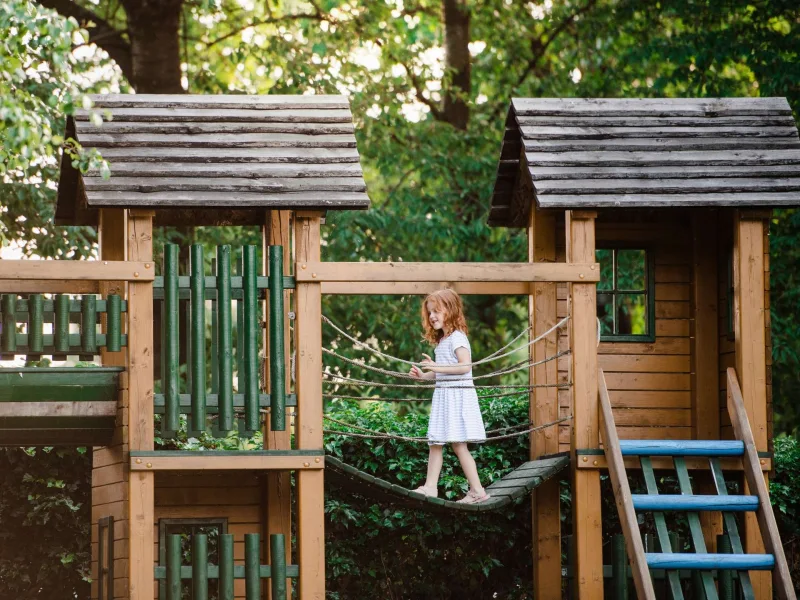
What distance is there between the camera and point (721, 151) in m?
9.26

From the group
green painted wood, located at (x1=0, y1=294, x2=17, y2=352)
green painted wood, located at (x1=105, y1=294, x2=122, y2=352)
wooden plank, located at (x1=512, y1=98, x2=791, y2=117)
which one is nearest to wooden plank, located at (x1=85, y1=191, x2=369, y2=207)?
green painted wood, located at (x1=105, y1=294, x2=122, y2=352)

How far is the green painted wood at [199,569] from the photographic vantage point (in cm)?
784

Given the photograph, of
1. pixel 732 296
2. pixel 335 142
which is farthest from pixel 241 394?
pixel 732 296

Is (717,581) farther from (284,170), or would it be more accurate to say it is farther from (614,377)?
(284,170)

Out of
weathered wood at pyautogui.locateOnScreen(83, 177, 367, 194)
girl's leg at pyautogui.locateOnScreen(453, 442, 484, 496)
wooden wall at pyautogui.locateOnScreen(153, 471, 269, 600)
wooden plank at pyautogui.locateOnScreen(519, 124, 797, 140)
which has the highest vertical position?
wooden plank at pyautogui.locateOnScreen(519, 124, 797, 140)

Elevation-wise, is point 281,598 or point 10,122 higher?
point 10,122

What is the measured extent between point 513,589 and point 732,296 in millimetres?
3437

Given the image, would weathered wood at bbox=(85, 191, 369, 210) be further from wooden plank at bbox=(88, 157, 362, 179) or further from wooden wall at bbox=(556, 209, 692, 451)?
wooden wall at bbox=(556, 209, 692, 451)

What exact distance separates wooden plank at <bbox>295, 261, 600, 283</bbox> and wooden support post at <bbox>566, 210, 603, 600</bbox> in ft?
0.42

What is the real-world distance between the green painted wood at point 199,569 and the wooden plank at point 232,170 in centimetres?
244

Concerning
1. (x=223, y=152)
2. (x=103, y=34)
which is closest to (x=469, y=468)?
(x=223, y=152)

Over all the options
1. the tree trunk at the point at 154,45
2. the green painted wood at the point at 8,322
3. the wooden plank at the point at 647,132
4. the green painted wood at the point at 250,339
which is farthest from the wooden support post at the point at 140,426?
the tree trunk at the point at 154,45

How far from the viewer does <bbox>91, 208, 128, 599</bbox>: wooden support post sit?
8.68 metres

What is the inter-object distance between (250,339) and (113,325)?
0.89 meters
